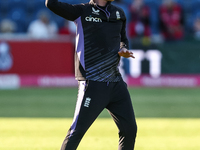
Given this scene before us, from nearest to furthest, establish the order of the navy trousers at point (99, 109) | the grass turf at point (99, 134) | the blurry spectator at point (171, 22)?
the navy trousers at point (99, 109) → the grass turf at point (99, 134) → the blurry spectator at point (171, 22)

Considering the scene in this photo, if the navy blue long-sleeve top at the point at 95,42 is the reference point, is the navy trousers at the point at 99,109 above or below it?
below

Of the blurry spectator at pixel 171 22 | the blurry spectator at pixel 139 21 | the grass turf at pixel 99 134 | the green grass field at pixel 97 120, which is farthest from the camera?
the blurry spectator at pixel 171 22

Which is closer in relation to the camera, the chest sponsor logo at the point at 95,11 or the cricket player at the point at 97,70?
the cricket player at the point at 97,70

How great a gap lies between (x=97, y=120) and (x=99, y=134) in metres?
1.61

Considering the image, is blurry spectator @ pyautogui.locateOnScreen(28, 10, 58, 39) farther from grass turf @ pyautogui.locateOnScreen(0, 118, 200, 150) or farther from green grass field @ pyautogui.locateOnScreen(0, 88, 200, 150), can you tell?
grass turf @ pyautogui.locateOnScreen(0, 118, 200, 150)

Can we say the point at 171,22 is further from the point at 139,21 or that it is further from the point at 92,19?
the point at 92,19

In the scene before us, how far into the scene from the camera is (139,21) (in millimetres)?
15398

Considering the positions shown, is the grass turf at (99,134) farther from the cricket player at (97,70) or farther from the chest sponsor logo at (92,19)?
the chest sponsor logo at (92,19)

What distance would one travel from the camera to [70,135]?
4.73 meters

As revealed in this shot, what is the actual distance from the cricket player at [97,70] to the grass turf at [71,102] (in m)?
4.73

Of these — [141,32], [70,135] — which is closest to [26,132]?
[70,135]

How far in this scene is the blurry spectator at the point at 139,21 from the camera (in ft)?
50.0

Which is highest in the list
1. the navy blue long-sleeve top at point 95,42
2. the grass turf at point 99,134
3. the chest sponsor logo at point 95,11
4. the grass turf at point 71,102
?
the chest sponsor logo at point 95,11

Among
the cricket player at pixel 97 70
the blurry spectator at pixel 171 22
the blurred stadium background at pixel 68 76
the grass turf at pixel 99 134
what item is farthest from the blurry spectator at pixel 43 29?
the cricket player at pixel 97 70
